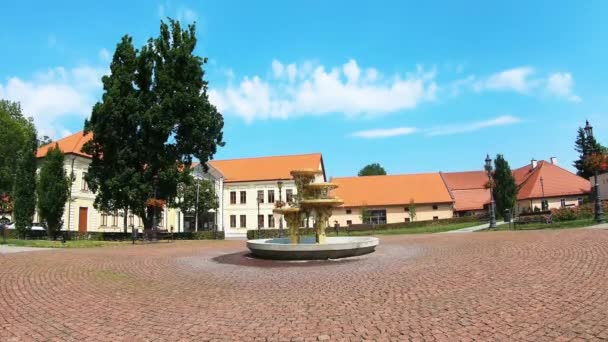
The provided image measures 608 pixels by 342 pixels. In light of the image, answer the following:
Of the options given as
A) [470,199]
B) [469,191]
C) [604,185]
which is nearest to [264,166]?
[470,199]

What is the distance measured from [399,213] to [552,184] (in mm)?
19813

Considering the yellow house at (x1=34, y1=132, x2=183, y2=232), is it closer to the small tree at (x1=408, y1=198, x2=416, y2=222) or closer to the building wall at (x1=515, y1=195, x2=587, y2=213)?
the small tree at (x1=408, y1=198, x2=416, y2=222)

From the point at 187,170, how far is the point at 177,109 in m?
4.82

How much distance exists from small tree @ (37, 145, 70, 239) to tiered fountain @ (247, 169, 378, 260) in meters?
25.2

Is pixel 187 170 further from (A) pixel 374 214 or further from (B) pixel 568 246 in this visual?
(A) pixel 374 214

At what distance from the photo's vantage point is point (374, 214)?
2349 inches

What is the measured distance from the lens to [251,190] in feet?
218

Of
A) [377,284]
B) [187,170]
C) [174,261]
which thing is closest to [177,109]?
[187,170]

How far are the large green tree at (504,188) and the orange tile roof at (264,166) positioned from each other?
86.7 ft

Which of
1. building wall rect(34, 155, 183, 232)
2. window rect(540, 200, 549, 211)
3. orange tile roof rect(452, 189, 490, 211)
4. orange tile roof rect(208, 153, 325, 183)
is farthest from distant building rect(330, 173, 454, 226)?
building wall rect(34, 155, 183, 232)

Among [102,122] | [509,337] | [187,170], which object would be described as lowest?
[509,337]

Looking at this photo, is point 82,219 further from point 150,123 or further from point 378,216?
point 378,216

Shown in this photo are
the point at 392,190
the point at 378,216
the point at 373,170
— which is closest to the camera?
the point at 378,216

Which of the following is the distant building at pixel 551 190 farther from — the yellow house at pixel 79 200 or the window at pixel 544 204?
the yellow house at pixel 79 200
